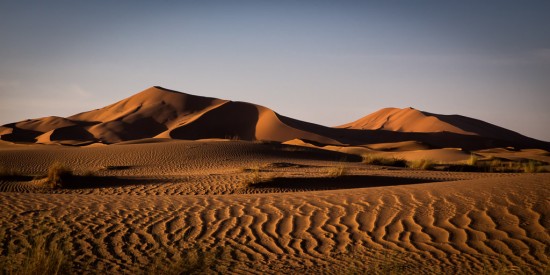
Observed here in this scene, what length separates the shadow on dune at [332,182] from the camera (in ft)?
43.1

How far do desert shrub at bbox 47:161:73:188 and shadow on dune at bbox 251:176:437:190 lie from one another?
238 inches

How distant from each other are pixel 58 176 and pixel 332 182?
28.9 ft

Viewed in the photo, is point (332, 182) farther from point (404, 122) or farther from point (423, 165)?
point (404, 122)

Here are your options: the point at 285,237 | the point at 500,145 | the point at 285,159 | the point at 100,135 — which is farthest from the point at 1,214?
the point at 500,145

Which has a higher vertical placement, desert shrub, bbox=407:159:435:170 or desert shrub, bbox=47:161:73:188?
desert shrub, bbox=407:159:435:170

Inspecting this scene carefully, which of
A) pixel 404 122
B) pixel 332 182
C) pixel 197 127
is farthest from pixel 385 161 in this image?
pixel 404 122

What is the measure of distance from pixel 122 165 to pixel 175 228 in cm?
1598

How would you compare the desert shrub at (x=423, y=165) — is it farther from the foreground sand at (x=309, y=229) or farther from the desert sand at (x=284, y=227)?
the foreground sand at (x=309, y=229)

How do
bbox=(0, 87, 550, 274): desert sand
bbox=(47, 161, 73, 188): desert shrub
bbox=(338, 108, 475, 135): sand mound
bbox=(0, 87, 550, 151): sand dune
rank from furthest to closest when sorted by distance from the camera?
1. bbox=(338, 108, 475, 135): sand mound
2. bbox=(0, 87, 550, 151): sand dune
3. bbox=(47, 161, 73, 188): desert shrub
4. bbox=(0, 87, 550, 274): desert sand

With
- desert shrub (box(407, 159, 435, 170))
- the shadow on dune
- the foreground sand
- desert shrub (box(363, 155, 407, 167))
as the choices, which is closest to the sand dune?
desert shrub (box(363, 155, 407, 167))

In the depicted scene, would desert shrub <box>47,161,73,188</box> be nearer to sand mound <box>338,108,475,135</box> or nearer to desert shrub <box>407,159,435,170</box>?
desert shrub <box>407,159,435,170</box>

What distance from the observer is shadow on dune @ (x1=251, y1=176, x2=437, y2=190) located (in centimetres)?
1314

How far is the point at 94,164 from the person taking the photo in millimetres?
21234

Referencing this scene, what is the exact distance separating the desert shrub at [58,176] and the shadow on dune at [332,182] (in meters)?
6.05
